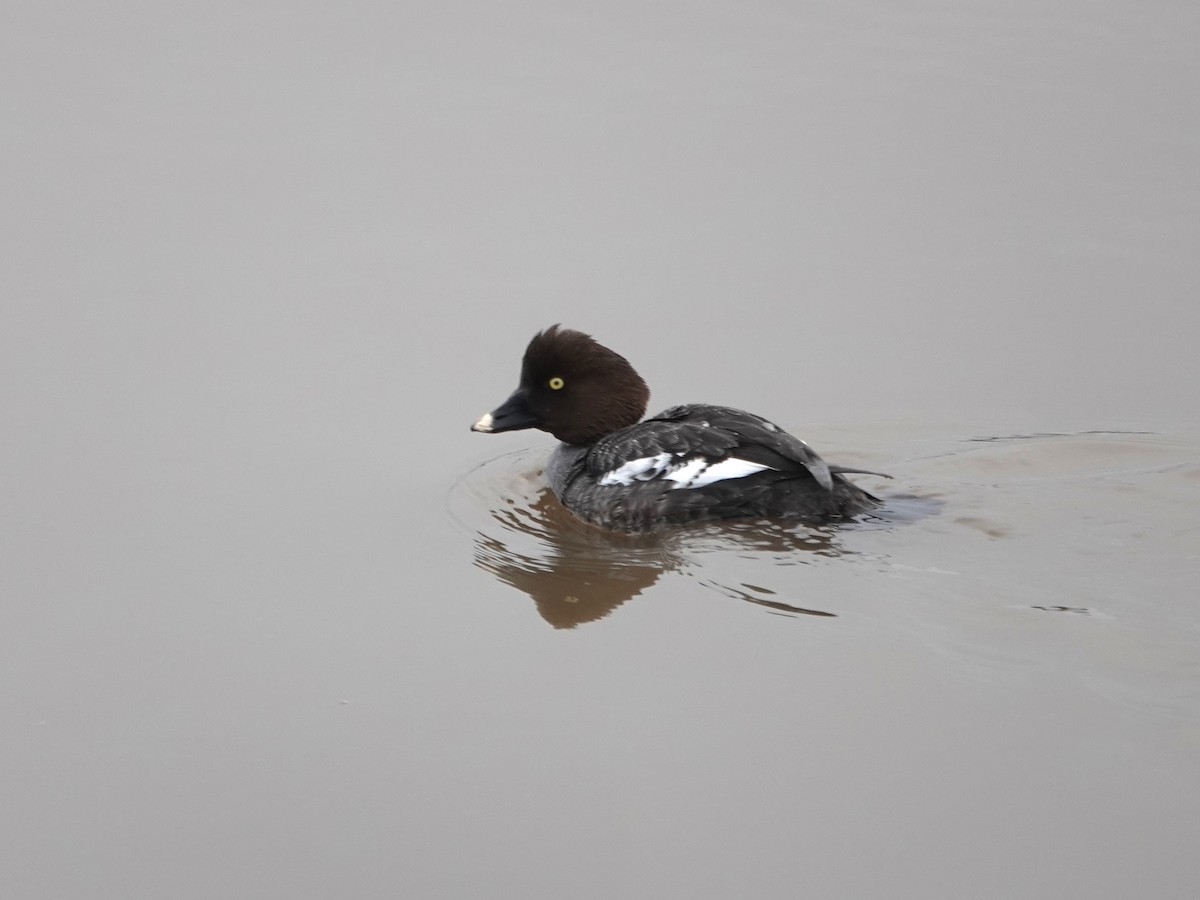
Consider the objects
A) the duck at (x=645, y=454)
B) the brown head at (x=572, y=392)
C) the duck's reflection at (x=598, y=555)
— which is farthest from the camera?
the brown head at (x=572, y=392)

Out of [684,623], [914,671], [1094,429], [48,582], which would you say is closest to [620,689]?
[684,623]

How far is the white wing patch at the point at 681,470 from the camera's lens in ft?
26.5

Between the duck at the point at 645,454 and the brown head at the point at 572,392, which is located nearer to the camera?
the duck at the point at 645,454

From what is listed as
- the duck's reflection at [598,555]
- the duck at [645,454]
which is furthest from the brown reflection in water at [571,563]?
the duck at [645,454]

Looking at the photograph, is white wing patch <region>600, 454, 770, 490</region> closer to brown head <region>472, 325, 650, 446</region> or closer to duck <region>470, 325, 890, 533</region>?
duck <region>470, 325, 890, 533</region>

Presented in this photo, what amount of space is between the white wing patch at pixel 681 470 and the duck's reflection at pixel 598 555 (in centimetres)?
27

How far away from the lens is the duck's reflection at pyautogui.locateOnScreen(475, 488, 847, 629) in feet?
23.5

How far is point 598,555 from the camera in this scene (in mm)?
7953

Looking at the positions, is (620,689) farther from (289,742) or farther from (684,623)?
(289,742)

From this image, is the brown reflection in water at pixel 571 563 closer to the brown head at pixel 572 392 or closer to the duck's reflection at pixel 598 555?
the duck's reflection at pixel 598 555

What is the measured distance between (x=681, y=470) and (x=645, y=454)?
10.0 inches

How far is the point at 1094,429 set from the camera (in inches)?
350

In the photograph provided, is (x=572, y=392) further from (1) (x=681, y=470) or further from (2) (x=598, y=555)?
(2) (x=598, y=555)

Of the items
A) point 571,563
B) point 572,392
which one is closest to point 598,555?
point 571,563
